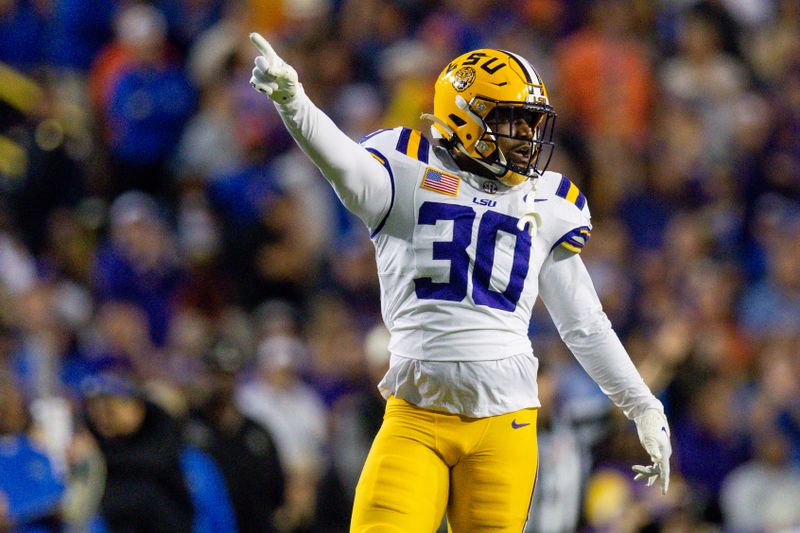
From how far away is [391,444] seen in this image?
4078 millimetres

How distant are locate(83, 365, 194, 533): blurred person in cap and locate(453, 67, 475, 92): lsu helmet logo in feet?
9.14

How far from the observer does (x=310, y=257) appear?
857 cm

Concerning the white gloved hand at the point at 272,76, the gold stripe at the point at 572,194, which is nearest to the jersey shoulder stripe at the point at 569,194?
the gold stripe at the point at 572,194

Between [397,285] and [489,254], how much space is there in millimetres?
277

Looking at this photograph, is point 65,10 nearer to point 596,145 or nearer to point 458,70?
point 596,145

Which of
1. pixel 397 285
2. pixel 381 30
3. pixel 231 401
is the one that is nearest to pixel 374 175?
pixel 397 285

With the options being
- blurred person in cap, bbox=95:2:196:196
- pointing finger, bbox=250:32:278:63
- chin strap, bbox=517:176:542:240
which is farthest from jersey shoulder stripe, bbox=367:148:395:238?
blurred person in cap, bbox=95:2:196:196

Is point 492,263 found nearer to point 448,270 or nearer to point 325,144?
point 448,270

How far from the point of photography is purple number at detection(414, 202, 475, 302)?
4.09m

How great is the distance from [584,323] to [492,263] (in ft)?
1.33

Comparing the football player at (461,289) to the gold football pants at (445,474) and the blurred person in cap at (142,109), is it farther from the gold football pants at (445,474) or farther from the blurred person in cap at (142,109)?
the blurred person in cap at (142,109)

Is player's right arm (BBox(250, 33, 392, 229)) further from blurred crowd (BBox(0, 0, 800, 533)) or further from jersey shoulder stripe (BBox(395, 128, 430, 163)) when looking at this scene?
blurred crowd (BBox(0, 0, 800, 533))

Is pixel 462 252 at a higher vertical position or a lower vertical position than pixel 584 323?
higher

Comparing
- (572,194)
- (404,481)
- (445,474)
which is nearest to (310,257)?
(572,194)
